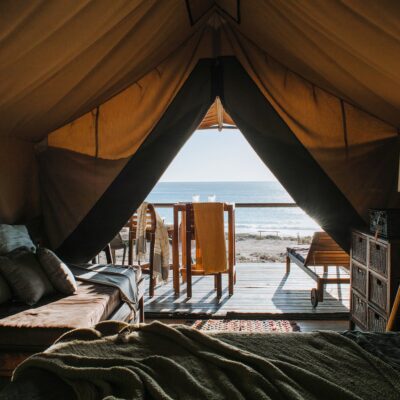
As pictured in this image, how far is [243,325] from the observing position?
10.4 ft

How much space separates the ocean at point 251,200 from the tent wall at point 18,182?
6593 millimetres

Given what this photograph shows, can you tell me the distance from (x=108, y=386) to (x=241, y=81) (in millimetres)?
2880

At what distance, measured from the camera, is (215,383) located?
1127mm

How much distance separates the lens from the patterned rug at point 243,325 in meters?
3.08

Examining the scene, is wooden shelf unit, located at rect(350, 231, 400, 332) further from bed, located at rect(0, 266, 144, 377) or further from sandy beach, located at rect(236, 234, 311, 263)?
sandy beach, located at rect(236, 234, 311, 263)

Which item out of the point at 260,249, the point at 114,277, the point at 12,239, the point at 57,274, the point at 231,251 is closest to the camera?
the point at 57,274

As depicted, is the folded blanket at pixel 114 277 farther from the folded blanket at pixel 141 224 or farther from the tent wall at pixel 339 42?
the tent wall at pixel 339 42

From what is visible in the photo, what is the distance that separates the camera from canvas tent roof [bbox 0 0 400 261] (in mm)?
2846

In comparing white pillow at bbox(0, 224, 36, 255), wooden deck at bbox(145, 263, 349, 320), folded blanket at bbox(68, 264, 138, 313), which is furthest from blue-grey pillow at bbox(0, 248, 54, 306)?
wooden deck at bbox(145, 263, 349, 320)

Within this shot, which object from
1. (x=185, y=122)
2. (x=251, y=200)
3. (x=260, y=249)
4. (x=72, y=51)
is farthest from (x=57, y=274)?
(x=251, y=200)

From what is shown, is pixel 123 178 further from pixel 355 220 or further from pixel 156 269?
pixel 355 220

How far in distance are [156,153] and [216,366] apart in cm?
244

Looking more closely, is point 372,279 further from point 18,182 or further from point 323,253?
point 18,182

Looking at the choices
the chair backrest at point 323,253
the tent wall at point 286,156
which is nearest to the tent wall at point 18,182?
the tent wall at point 286,156
